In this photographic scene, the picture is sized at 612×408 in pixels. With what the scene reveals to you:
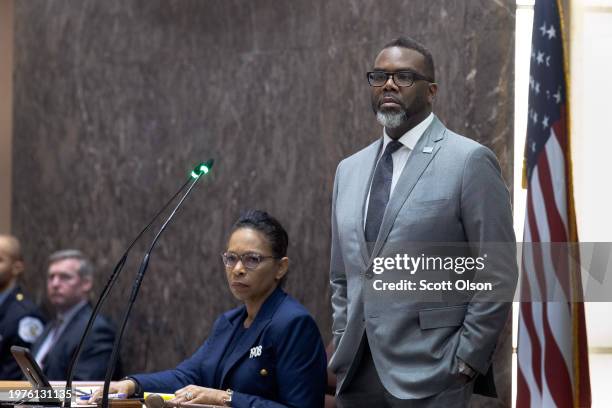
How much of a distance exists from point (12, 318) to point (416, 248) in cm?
310

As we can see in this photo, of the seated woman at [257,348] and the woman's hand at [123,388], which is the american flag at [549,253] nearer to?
the seated woman at [257,348]

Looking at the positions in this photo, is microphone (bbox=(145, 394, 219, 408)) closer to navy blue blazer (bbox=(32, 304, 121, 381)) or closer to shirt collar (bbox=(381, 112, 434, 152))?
shirt collar (bbox=(381, 112, 434, 152))

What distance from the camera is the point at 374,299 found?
384 centimetres

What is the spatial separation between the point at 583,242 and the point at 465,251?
1.07 metres

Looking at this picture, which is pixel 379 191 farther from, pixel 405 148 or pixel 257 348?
pixel 257 348

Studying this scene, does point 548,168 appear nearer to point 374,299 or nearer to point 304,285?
point 374,299

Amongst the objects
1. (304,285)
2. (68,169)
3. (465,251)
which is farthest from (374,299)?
(68,169)

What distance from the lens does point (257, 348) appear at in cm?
420

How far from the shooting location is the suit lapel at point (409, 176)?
3828 mm

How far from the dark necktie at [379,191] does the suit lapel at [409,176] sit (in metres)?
0.05

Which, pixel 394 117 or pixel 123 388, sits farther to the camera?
pixel 123 388

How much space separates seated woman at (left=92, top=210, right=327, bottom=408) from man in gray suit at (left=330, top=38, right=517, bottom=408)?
21cm

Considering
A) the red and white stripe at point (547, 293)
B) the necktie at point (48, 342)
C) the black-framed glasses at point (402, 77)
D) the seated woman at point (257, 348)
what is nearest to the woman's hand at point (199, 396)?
the seated woman at point (257, 348)

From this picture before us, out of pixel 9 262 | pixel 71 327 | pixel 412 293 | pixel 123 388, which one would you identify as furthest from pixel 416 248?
pixel 9 262
